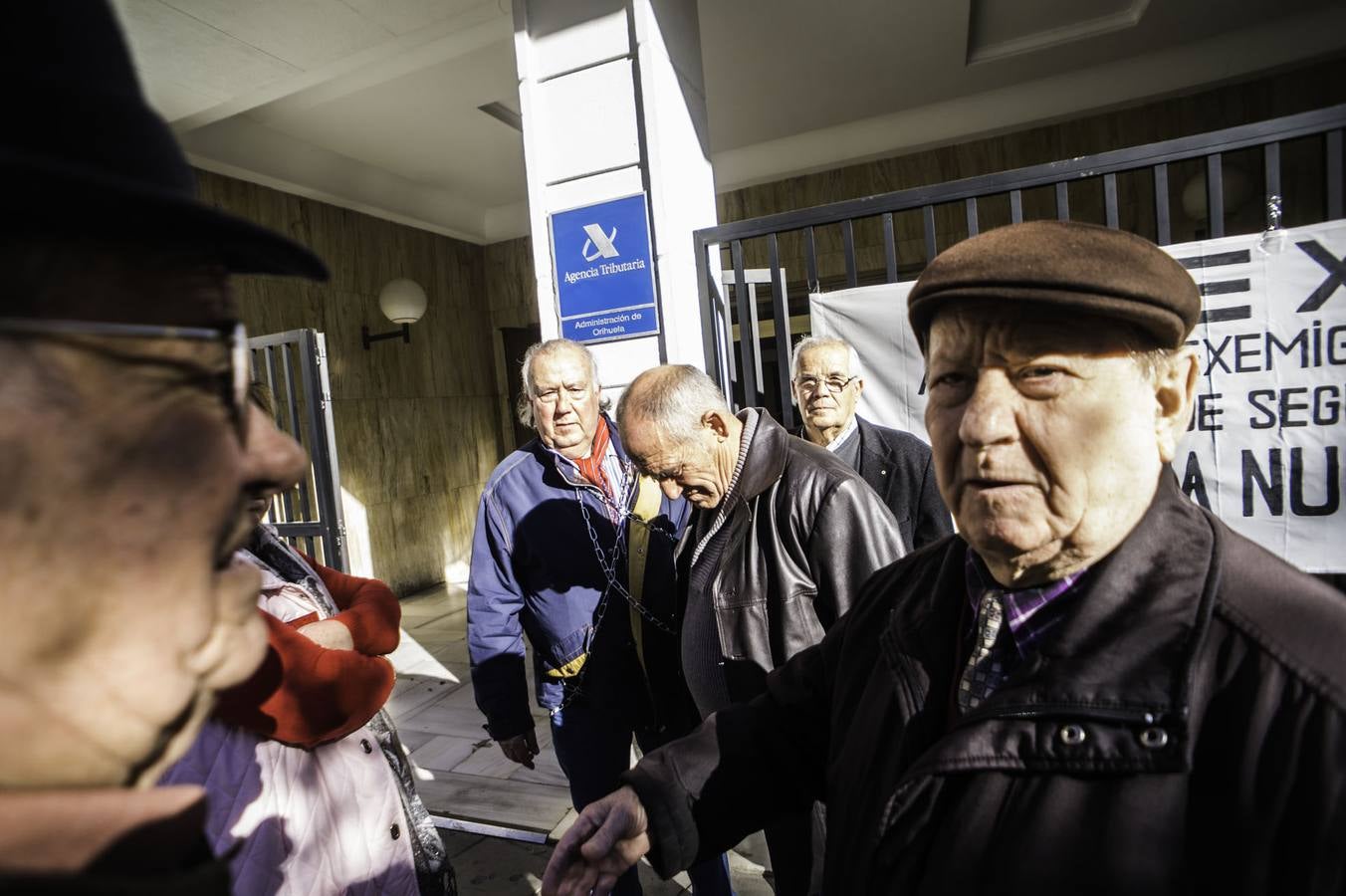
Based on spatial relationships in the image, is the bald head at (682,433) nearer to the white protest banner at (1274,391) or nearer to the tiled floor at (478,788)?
the tiled floor at (478,788)

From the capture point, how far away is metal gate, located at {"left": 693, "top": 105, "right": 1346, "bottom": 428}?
2455 mm

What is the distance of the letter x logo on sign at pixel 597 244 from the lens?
141 inches

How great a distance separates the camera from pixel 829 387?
3.13m

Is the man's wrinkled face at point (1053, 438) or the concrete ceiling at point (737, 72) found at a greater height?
the concrete ceiling at point (737, 72)

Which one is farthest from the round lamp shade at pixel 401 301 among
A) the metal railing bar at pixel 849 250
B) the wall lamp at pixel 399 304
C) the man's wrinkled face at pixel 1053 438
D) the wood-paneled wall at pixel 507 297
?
the man's wrinkled face at pixel 1053 438

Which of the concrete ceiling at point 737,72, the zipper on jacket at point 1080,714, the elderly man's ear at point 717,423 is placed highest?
the concrete ceiling at point 737,72

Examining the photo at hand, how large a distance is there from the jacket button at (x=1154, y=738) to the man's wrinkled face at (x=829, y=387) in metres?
2.35

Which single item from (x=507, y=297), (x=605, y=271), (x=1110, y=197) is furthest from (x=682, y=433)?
(x=507, y=297)

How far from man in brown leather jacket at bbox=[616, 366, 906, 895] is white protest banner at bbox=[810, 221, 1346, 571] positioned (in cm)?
159

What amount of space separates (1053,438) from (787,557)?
0.96 m

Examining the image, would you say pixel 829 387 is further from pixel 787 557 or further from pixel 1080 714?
pixel 1080 714

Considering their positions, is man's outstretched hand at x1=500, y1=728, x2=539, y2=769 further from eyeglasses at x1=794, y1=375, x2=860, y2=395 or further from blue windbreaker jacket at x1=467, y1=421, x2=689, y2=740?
eyeglasses at x1=794, y1=375, x2=860, y2=395

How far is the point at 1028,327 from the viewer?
3.30ft

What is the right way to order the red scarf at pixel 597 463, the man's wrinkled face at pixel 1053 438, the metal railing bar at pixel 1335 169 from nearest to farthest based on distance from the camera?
the man's wrinkled face at pixel 1053 438
the metal railing bar at pixel 1335 169
the red scarf at pixel 597 463
